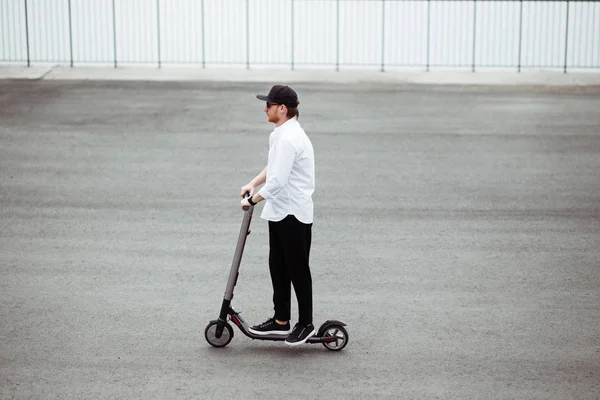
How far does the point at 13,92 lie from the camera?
19.7 m

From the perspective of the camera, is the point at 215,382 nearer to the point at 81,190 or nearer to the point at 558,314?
the point at 558,314

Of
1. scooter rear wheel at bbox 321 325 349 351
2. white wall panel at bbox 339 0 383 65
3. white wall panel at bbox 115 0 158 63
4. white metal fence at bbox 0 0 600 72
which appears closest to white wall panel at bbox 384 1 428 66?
white metal fence at bbox 0 0 600 72

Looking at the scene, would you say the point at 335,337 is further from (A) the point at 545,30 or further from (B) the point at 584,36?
(B) the point at 584,36

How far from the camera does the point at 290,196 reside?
6902 mm

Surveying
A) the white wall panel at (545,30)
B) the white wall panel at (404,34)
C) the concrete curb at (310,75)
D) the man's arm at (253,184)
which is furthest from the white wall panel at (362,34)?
the man's arm at (253,184)

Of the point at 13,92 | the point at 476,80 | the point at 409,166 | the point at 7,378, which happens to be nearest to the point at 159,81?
the point at 13,92

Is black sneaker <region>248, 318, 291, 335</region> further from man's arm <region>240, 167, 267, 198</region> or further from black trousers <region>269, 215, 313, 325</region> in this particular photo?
man's arm <region>240, 167, 267, 198</region>

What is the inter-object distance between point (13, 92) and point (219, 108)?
4746 mm

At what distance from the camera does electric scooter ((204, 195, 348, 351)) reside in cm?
698

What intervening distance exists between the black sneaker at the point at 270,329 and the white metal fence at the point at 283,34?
18337 mm

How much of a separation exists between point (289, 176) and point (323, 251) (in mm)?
3050

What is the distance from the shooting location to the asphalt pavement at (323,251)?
6664 millimetres

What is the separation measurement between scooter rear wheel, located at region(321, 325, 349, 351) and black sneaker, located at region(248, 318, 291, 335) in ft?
1.06

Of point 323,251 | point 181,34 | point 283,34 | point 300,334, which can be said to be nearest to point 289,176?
point 300,334
